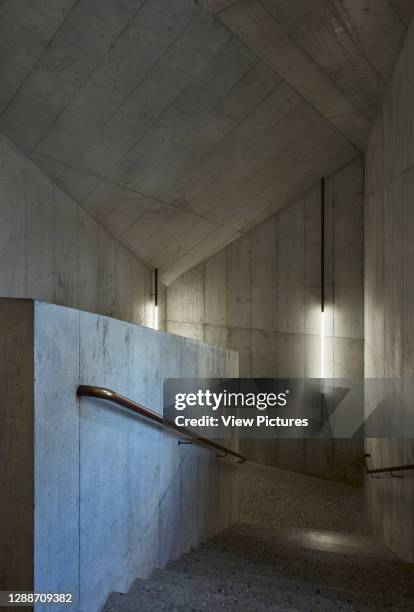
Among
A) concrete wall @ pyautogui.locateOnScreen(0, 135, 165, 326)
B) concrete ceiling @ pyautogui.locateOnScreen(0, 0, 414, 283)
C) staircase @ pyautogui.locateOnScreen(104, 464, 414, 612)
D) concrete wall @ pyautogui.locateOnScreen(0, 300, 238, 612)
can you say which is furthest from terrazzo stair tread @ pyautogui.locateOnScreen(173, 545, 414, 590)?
concrete ceiling @ pyautogui.locateOnScreen(0, 0, 414, 283)

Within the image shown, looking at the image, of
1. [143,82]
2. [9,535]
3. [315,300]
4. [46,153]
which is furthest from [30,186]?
[315,300]

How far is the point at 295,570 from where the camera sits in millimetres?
3488

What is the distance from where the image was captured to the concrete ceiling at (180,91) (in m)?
3.51

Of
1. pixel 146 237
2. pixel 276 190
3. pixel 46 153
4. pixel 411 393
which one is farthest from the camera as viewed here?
pixel 276 190

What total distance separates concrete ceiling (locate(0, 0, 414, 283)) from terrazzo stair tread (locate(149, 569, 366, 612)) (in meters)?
3.65

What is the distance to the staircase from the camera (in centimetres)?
230

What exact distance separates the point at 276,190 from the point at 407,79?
3.35 meters

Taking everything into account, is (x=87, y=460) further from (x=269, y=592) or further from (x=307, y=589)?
(x=307, y=589)

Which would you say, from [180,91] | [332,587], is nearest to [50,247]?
[180,91]

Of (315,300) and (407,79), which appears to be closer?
(407,79)

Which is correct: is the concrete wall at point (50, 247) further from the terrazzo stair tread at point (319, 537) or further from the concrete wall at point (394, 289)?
the concrete wall at point (394, 289)

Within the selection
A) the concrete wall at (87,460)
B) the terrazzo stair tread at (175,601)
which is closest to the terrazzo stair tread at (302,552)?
the concrete wall at (87,460)

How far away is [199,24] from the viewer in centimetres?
379

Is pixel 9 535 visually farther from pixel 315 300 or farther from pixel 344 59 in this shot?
pixel 315 300
